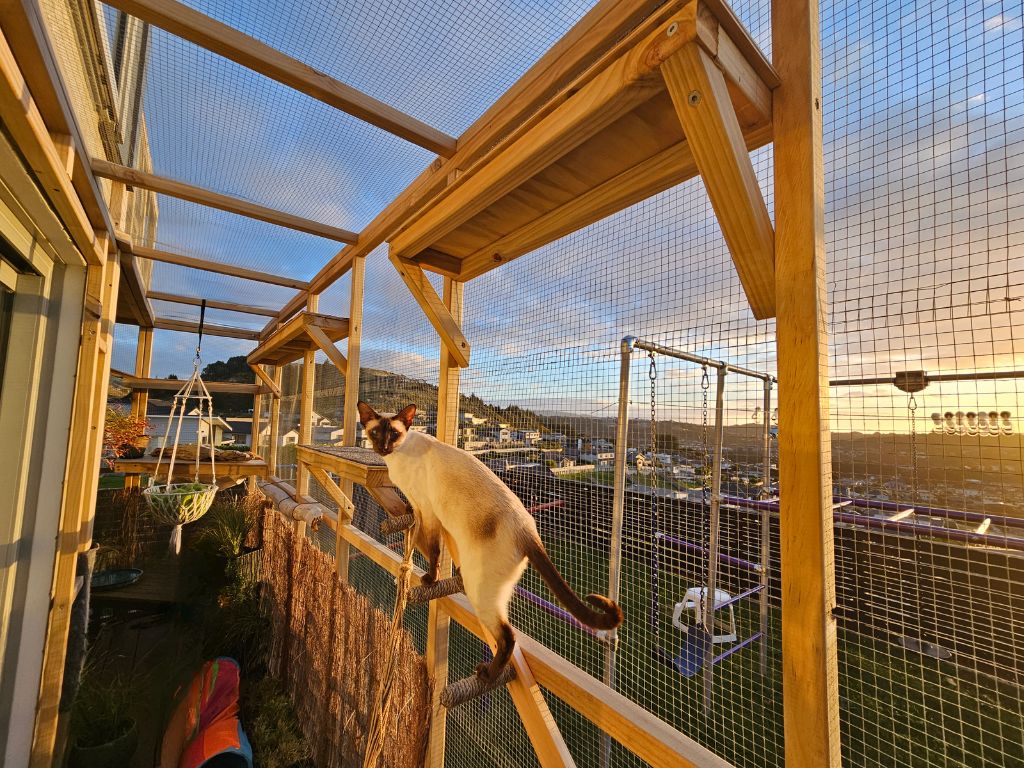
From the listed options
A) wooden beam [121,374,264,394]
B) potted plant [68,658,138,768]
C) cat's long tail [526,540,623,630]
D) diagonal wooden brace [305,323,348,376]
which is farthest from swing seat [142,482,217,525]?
wooden beam [121,374,264,394]

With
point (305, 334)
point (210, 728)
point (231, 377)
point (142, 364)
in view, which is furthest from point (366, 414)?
point (231, 377)

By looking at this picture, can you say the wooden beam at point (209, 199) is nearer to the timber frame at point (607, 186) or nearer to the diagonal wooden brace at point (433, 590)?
the timber frame at point (607, 186)

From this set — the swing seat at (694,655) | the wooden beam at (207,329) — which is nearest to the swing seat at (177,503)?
→ the swing seat at (694,655)

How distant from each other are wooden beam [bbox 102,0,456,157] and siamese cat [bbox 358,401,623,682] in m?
0.89

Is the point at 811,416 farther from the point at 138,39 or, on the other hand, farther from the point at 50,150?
the point at 138,39

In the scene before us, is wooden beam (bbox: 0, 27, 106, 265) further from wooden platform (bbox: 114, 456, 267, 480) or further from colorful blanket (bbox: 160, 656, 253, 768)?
colorful blanket (bbox: 160, 656, 253, 768)

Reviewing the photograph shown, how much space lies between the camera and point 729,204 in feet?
1.96

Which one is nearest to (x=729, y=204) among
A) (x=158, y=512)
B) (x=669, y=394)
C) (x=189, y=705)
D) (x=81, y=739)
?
(x=669, y=394)

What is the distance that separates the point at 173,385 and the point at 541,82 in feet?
16.5

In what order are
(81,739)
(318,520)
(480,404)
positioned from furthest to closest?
(318,520)
(81,739)
(480,404)

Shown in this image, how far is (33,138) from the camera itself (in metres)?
0.79

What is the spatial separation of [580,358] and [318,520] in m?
2.07

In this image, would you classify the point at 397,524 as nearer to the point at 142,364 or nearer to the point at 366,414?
the point at 366,414

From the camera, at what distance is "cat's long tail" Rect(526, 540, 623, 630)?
66cm
